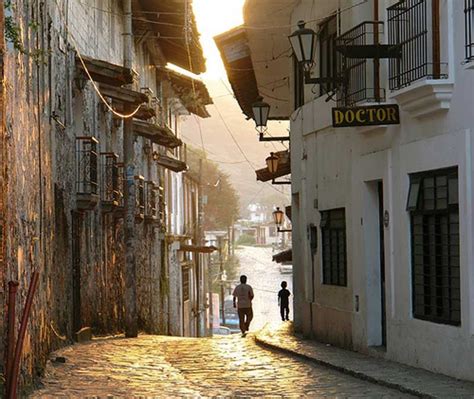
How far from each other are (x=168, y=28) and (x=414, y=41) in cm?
1864

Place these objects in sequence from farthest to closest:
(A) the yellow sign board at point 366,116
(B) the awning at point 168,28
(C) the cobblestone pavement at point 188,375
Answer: (B) the awning at point 168,28 < (A) the yellow sign board at point 366,116 < (C) the cobblestone pavement at point 188,375

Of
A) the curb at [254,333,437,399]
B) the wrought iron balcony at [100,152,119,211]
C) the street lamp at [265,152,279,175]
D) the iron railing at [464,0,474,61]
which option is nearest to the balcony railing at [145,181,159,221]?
the street lamp at [265,152,279,175]

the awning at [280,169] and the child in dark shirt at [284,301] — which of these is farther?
the child in dark shirt at [284,301]

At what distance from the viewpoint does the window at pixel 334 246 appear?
63.6ft

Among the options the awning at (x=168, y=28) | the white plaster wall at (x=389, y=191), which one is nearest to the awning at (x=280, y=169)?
the awning at (x=168, y=28)

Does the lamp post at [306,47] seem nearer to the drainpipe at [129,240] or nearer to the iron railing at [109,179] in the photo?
the drainpipe at [129,240]

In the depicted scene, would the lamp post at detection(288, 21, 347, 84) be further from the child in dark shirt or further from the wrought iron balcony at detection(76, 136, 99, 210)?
the child in dark shirt

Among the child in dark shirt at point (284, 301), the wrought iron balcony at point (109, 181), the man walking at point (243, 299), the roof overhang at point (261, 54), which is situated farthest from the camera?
the child in dark shirt at point (284, 301)

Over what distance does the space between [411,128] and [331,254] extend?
521 cm

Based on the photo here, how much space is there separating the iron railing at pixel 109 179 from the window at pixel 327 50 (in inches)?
231

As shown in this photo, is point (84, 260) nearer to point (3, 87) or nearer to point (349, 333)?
point (349, 333)

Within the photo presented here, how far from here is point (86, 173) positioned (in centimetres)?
2228

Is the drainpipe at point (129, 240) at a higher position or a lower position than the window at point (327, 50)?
lower

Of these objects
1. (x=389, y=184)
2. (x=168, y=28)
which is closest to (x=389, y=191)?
(x=389, y=184)
